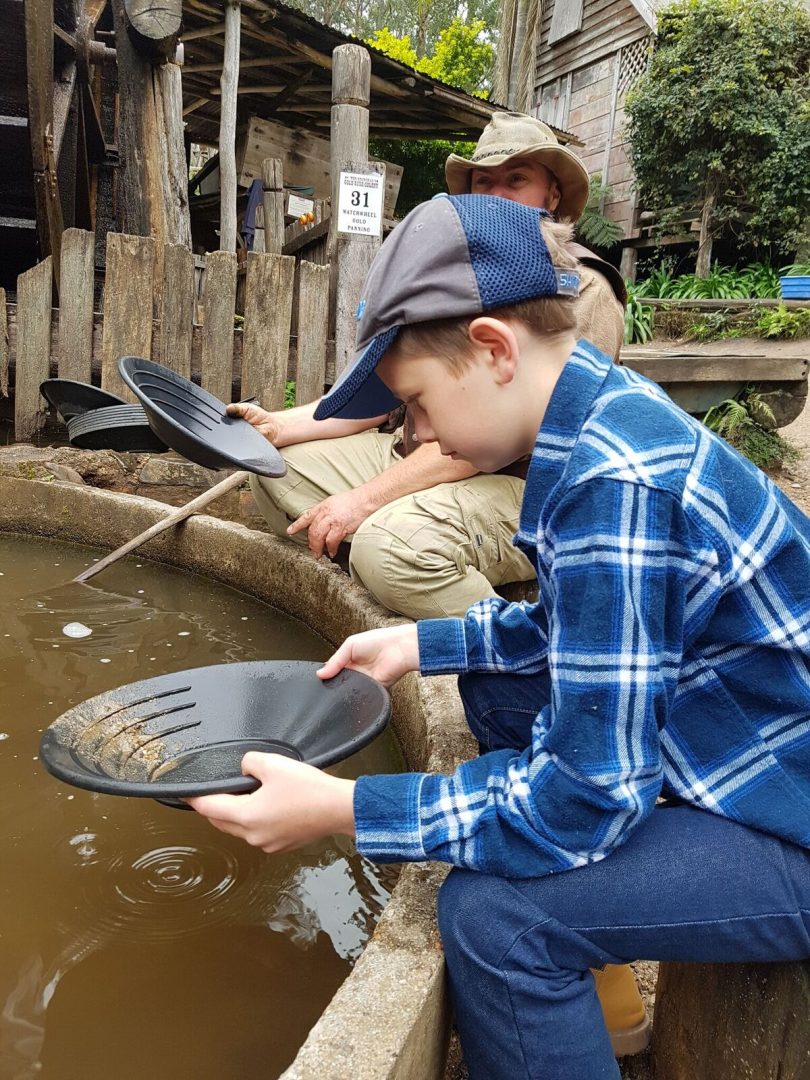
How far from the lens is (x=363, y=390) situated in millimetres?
1316

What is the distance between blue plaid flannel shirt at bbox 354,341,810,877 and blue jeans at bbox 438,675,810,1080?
33mm

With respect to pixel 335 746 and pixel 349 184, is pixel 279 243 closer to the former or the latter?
pixel 349 184

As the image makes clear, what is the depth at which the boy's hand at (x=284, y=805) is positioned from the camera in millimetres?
1030

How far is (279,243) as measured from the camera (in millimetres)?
8789

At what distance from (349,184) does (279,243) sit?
491 cm

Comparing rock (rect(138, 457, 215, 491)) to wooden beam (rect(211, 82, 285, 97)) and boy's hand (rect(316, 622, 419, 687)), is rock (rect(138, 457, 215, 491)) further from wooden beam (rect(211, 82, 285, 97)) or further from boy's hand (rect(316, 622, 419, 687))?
wooden beam (rect(211, 82, 285, 97))

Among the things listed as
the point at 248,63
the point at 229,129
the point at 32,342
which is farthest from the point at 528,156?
the point at 248,63

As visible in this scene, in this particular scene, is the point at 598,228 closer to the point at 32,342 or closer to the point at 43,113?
the point at 43,113

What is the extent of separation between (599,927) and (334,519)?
1.62 m

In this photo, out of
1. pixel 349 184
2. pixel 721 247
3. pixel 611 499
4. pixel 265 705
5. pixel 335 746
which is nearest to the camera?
pixel 611 499

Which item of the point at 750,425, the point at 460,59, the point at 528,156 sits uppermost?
the point at 460,59

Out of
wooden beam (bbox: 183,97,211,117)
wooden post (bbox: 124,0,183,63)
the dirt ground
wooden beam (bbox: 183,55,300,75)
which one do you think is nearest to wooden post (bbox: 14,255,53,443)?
wooden post (bbox: 124,0,183,63)

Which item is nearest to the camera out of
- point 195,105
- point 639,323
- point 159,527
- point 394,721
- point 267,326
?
point 394,721

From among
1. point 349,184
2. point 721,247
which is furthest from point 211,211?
point 349,184
